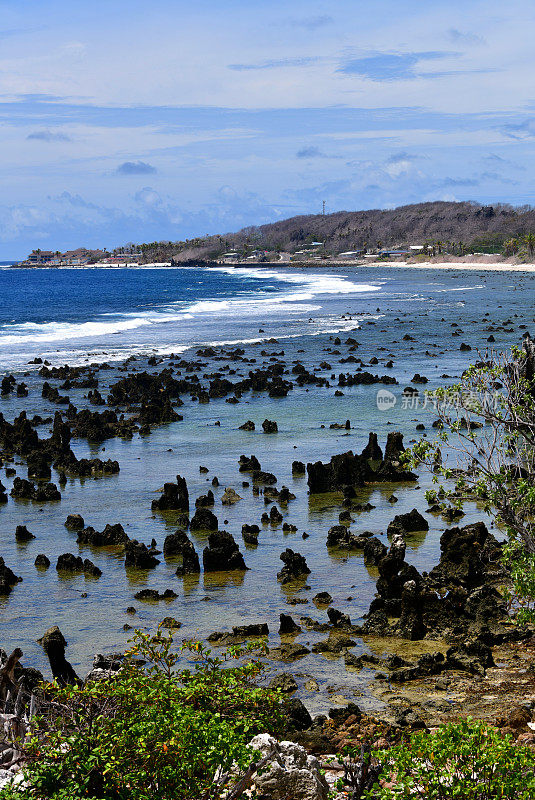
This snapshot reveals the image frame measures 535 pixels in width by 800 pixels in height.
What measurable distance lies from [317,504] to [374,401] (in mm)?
16002

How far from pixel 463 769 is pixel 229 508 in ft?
55.5

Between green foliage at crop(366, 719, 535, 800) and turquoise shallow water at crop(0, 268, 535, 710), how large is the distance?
16.9 ft

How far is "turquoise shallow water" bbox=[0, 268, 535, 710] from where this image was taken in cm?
1698

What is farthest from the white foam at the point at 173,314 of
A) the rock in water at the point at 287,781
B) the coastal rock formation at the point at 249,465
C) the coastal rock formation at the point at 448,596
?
the rock in water at the point at 287,781

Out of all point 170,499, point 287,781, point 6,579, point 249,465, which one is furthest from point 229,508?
point 287,781

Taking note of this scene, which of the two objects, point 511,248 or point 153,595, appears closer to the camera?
point 153,595

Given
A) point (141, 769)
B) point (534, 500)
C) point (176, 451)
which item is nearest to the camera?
point (141, 769)

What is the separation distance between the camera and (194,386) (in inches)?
1736

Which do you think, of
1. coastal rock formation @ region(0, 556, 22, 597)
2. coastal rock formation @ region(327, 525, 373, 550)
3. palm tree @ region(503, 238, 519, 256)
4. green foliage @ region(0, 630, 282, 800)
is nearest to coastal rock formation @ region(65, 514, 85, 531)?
coastal rock formation @ region(0, 556, 22, 597)

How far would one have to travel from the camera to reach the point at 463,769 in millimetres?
7668

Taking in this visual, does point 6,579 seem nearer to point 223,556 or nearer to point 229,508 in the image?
point 223,556

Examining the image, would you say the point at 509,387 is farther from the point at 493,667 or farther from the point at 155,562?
the point at 155,562

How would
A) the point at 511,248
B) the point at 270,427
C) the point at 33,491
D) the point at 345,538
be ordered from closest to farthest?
the point at 345,538 < the point at 33,491 < the point at 270,427 < the point at 511,248

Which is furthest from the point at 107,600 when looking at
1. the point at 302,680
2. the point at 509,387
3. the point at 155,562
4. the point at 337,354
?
the point at 337,354
